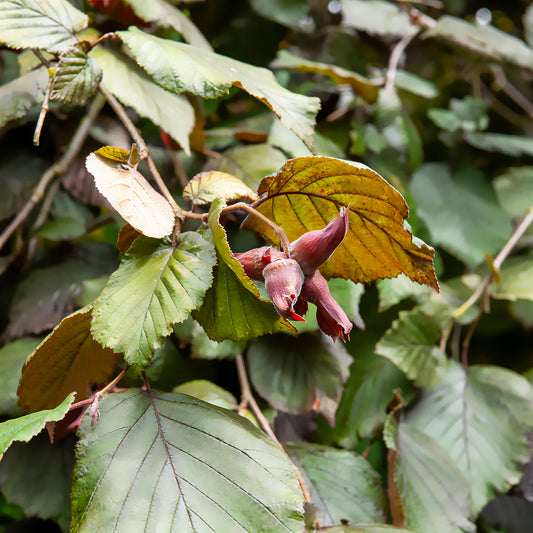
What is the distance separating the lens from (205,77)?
13.7 inches

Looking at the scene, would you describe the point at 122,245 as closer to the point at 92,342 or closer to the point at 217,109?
the point at 92,342

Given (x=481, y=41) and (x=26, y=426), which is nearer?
(x=26, y=426)

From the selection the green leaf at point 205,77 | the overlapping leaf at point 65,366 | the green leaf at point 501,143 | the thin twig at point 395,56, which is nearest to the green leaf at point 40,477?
the overlapping leaf at point 65,366

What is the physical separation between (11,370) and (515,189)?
73cm

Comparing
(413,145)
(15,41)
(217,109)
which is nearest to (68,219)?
(15,41)

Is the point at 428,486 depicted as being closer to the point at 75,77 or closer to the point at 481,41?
the point at 75,77

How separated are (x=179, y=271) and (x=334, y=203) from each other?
0.11m

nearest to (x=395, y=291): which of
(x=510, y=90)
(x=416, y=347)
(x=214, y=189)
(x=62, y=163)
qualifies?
(x=416, y=347)

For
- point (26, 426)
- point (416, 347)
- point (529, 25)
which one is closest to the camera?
point (26, 426)

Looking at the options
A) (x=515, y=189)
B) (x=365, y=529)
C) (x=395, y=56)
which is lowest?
(x=365, y=529)

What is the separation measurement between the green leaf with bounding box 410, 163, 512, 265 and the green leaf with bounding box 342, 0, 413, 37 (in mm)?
209

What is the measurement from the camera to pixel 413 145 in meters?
0.72

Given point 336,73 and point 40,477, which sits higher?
point 336,73

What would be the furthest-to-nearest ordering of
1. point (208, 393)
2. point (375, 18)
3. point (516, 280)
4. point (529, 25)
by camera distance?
point (529, 25), point (375, 18), point (516, 280), point (208, 393)
